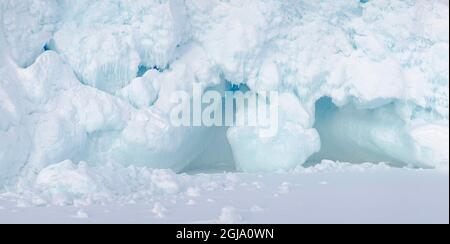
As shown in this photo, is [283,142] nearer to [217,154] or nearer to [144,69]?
[217,154]

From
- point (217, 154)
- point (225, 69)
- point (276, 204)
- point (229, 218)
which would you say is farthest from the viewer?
point (217, 154)

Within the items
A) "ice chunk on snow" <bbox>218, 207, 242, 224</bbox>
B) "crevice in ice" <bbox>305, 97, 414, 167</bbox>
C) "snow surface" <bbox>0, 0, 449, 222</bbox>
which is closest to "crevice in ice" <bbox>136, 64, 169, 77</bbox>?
"snow surface" <bbox>0, 0, 449, 222</bbox>

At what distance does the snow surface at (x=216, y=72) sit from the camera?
547 centimetres

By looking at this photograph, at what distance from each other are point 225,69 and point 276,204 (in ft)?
9.35

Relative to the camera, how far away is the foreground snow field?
3227mm

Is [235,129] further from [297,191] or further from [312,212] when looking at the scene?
[312,212]

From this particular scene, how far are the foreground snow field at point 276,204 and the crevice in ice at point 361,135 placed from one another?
1539mm

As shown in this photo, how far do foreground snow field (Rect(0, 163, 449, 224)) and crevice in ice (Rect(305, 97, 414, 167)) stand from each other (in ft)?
5.05

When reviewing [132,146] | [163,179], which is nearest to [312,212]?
[163,179]

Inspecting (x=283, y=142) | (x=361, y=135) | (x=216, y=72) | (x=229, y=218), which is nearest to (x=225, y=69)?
(x=216, y=72)

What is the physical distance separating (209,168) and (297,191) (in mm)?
2945

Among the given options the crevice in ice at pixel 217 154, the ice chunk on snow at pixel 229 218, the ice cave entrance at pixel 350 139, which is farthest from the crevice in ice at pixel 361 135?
the ice chunk on snow at pixel 229 218

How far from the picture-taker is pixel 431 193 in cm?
404

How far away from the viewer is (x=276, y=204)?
3.77 meters
